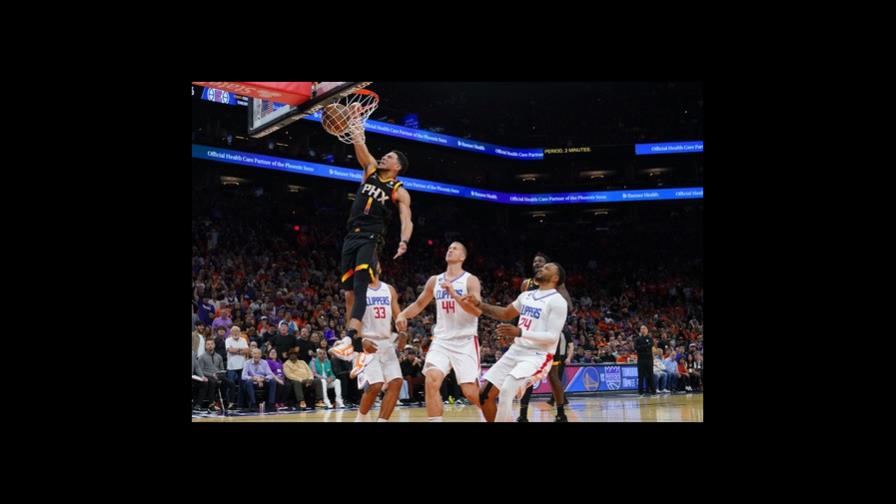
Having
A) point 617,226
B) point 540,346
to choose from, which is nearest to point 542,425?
point 540,346

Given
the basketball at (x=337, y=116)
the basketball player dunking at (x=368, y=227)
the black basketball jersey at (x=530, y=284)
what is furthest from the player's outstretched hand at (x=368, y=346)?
the basketball at (x=337, y=116)

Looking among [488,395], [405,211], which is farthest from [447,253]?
[488,395]

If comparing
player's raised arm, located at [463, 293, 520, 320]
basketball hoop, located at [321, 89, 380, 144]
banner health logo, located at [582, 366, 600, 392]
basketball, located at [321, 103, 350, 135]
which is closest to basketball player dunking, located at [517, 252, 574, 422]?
player's raised arm, located at [463, 293, 520, 320]

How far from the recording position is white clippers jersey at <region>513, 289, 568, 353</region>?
7.43 metres

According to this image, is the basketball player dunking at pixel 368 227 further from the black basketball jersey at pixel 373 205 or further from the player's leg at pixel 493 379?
the player's leg at pixel 493 379

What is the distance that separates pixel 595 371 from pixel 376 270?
10.2 metres

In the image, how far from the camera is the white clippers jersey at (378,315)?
873 centimetres

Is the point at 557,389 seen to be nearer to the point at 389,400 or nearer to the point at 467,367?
the point at 467,367

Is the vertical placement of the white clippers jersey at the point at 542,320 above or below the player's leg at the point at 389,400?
above

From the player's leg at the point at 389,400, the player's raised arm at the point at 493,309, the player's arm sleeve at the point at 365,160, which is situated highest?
the player's arm sleeve at the point at 365,160

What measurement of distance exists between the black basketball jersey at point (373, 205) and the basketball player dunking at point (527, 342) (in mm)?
1155

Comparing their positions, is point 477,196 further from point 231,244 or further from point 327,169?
point 231,244

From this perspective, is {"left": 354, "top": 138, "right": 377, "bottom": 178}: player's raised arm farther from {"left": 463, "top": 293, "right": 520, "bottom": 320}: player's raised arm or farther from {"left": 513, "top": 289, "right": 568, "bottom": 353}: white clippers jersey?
{"left": 513, "top": 289, "right": 568, "bottom": 353}: white clippers jersey

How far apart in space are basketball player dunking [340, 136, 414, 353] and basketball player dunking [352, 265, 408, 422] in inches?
28.8
